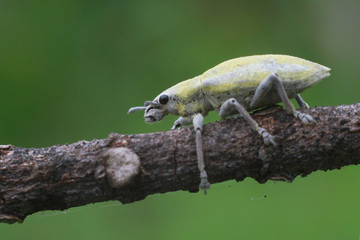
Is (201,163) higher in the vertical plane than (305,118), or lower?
lower

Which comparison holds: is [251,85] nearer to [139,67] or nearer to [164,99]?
[164,99]

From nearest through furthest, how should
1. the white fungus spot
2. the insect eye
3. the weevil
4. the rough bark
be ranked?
the white fungus spot
the rough bark
the weevil
the insect eye


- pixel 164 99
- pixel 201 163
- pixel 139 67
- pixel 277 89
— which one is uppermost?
pixel 139 67

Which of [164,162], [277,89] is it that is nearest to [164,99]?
[164,162]

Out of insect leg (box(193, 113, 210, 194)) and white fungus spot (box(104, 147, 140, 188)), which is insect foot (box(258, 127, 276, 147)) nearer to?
insect leg (box(193, 113, 210, 194))

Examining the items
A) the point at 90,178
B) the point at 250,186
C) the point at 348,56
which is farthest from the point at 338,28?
the point at 90,178

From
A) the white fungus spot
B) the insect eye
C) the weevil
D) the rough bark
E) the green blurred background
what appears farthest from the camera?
the green blurred background

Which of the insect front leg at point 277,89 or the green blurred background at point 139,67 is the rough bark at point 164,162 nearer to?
the insect front leg at point 277,89

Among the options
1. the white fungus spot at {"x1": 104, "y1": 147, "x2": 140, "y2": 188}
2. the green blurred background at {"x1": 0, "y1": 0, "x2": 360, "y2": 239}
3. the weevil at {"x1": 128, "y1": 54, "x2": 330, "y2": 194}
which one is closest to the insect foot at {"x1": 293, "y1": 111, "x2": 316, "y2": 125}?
the weevil at {"x1": 128, "y1": 54, "x2": 330, "y2": 194}
